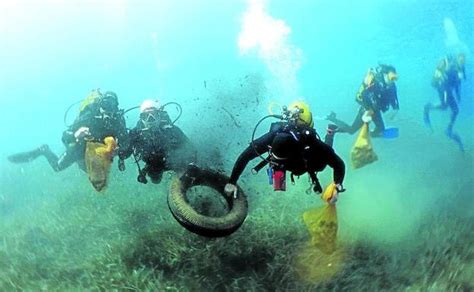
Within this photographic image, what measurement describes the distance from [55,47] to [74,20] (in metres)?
4.48

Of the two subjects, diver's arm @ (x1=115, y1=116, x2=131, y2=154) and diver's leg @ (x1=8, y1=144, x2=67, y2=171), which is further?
diver's leg @ (x1=8, y1=144, x2=67, y2=171)

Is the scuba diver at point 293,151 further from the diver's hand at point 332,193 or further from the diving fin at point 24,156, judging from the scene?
the diving fin at point 24,156

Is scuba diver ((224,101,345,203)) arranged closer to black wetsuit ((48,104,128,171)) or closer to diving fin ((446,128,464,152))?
black wetsuit ((48,104,128,171))

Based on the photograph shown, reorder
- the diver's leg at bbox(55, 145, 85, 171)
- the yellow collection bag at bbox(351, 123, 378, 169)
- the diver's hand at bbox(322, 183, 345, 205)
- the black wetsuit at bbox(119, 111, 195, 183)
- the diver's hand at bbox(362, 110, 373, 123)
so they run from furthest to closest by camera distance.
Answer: the diver's hand at bbox(362, 110, 373, 123) → the yellow collection bag at bbox(351, 123, 378, 169) → the diver's leg at bbox(55, 145, 85, 171) → the black wetsuit at bbox(119, 111, 195, 183) → the diver's hand at bbox(322, 183, 345, 205)

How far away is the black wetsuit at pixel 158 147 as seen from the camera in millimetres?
6699

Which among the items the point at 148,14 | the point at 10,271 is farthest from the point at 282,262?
the point at 148,14

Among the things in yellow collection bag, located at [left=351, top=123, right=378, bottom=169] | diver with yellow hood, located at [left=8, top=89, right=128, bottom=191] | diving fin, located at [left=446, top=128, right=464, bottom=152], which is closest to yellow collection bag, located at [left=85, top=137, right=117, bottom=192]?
diver with yellow hood, located at [left=8, top=89, right=128, bottom=191]

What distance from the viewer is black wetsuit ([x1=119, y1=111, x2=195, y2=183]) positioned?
6.70m

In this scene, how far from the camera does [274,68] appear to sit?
14133 mm

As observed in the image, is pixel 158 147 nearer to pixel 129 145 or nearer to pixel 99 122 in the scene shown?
pixel 129 145

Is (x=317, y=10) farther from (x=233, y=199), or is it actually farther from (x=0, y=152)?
(x=0, y=152)

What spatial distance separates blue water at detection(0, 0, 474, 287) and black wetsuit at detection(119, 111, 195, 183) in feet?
4.28

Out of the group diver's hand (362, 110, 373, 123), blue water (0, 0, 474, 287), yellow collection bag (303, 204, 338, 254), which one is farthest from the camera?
blue water (0, 0, 474, 287)

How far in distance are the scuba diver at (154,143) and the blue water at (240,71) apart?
136cm
